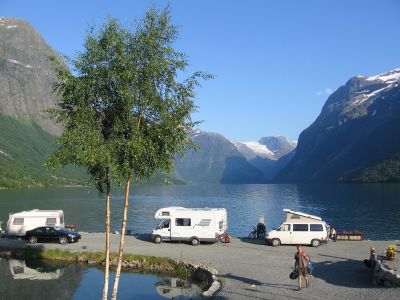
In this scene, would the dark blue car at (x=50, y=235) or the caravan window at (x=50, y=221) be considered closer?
the dark blue car at (x=50, y=235)

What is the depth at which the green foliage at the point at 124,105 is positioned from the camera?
20156 mm

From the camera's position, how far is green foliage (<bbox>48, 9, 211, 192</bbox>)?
794 inches

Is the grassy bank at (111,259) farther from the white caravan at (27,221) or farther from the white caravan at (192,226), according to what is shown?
the white caravan at (192,226)

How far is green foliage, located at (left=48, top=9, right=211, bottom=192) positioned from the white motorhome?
2554 cm

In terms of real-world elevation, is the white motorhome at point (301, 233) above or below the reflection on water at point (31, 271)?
above

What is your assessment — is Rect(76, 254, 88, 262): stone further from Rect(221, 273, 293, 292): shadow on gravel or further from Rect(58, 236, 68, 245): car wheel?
Rect(221, 273, 293, 292): shadow on gravel

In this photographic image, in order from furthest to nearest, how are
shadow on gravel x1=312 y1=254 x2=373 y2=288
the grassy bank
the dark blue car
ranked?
the dark blue car → the grassy bank → shadow on gravel x1=312 y1=254 x2=373 y2=288

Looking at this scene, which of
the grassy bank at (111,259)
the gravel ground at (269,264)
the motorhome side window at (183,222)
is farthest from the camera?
the motorhome side window at (183,222)

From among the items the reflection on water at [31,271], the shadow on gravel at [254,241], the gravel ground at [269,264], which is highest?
the shadow on gravel at [254,241]

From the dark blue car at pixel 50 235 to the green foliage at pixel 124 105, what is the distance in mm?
30089

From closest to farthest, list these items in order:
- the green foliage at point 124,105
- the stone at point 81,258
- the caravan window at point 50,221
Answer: the green foliage at point 124,105 → the stone at point 81,258 → the caravan window at point 50,221

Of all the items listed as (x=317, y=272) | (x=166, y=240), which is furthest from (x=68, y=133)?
(x=166, y=240)

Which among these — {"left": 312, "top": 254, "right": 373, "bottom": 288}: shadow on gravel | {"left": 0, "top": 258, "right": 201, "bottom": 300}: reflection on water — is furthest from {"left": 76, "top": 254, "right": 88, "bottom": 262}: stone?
{"left": 312, "top": 254, "right": 373, "bottom": 288}: shadow on gravel

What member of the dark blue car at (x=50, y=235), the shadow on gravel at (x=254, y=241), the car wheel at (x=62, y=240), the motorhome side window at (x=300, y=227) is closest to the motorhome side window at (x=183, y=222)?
the shadow on gravel at (x=254, y=241)
